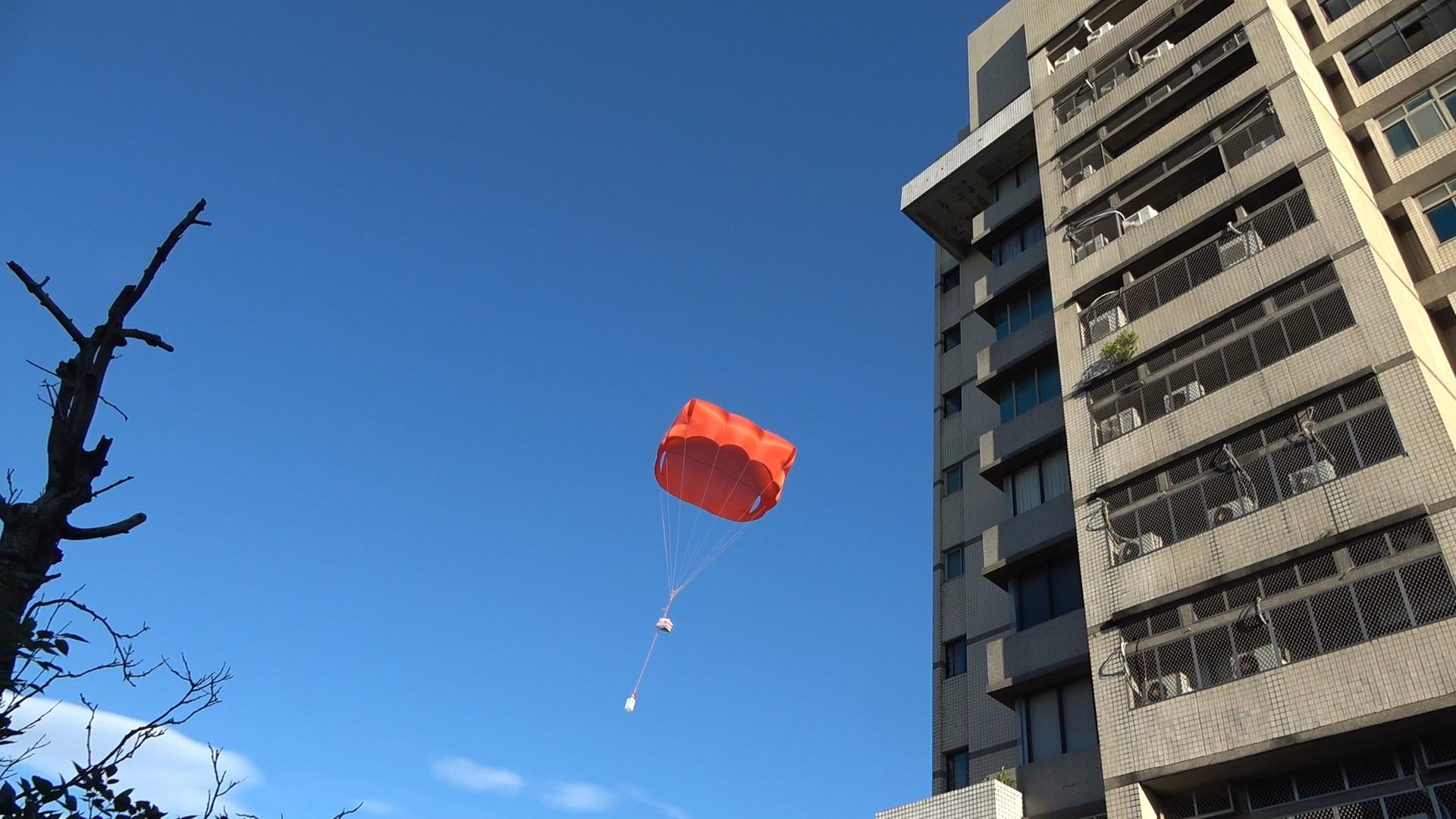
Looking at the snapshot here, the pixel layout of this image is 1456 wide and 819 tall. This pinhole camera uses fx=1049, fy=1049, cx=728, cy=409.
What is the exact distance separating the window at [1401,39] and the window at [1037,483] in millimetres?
10922

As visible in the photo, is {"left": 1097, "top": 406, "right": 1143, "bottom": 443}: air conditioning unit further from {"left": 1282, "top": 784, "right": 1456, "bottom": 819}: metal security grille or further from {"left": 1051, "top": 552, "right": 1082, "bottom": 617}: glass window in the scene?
{"left": 1282, "top": 784, "right": 1456, "bottom": 819}: metal security grille

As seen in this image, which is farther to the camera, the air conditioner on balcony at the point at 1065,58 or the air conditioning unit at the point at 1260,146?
the air conditioner on balcony at the point at 1065,58

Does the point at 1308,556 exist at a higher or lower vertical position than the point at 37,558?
higher

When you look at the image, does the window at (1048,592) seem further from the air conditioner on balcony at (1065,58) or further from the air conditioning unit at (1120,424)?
the air conditioner on balcony at (1065,58)

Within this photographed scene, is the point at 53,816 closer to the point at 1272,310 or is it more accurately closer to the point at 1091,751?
the point at 1091,751

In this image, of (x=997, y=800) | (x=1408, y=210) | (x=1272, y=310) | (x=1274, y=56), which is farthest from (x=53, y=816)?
(x=1274, y=56)

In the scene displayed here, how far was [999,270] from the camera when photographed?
29062 mm

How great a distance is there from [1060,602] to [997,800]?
4668 millimetres

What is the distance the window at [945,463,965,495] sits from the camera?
2791 cm

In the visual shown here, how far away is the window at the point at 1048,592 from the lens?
2147 cm

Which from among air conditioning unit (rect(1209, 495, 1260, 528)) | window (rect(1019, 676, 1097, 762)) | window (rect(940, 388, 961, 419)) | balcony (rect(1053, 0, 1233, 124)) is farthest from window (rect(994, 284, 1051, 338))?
window (rect(1019, 676, 1097, 762))

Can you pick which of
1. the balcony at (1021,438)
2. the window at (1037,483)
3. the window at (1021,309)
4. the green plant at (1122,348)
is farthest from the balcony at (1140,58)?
the window at (1037,483)

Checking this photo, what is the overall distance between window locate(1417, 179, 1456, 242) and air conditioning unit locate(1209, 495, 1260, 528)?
Result: 7.17m

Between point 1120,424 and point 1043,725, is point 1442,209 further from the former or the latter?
point 1043,725
